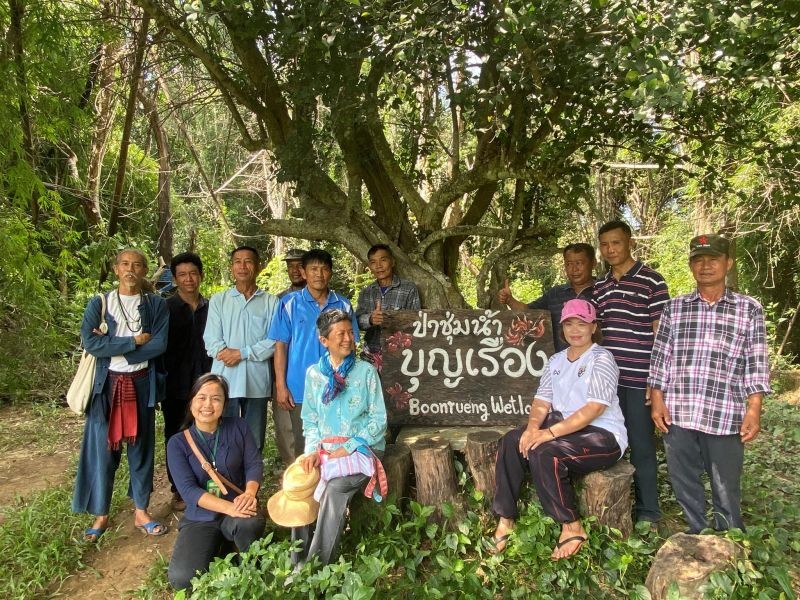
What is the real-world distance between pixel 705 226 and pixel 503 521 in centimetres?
693

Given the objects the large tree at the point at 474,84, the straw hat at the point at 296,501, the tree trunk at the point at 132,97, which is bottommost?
the straw hat at the point at 296,501

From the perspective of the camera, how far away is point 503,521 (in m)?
3.07

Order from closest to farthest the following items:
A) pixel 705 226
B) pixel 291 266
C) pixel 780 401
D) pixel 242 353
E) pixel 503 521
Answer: pixel 503 521 → pixel 242 353 → pixel 291 266 → pixel 780 401 → pixel 705 226

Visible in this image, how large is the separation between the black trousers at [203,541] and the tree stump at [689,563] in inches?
77.8

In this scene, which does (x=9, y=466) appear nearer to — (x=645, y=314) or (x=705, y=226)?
(x=645, y=314)

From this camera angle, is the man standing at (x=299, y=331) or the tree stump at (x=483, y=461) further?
the man standing at (x=299, y=331)

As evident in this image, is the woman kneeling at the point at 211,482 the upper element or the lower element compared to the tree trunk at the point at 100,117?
lower

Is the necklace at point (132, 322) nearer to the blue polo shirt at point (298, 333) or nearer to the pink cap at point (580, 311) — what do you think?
the blue polo shirt at point (298, 333)

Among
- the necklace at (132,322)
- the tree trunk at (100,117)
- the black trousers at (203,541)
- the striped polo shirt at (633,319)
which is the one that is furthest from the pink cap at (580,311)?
the tree trunk at (100,117)

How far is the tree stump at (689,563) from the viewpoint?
8.39 ft

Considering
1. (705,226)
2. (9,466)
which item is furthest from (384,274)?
(705,226)

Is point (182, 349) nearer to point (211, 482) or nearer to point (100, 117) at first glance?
point (211, 482)

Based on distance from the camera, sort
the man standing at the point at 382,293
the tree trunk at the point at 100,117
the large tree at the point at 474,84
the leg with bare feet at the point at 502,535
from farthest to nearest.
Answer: the tree trunk at the point at 100,117
the man standing at the point at 382,293
the leg with bare feet at the point at 502,535
the large tree at the point at 474,84

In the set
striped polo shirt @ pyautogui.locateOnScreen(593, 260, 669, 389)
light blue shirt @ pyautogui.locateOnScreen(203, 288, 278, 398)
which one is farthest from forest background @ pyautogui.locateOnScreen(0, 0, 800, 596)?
light blue shirt @ pyautogui.locateOnScreen(203, 288, 278, 398)
